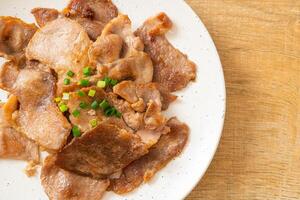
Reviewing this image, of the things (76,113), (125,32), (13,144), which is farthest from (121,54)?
(13,144)

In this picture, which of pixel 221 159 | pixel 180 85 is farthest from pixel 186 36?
pixel 221 159

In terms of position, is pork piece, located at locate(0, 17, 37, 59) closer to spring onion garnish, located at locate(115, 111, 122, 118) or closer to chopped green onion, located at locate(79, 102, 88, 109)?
chopped green onion, located at locate(79, 102, 88, 109)

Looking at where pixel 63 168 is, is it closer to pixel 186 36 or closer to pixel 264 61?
pixel 186 36

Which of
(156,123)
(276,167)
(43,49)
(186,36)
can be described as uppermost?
(43,49)

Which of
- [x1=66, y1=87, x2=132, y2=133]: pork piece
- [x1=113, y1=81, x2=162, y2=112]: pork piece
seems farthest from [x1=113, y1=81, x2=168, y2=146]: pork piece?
[x1=66, y1=87, x2=132, y2=133]: pork piece

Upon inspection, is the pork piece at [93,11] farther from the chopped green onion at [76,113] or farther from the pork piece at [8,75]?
the chopped green onion at [76,113]

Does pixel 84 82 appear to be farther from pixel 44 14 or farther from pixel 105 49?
pixel 44 14
